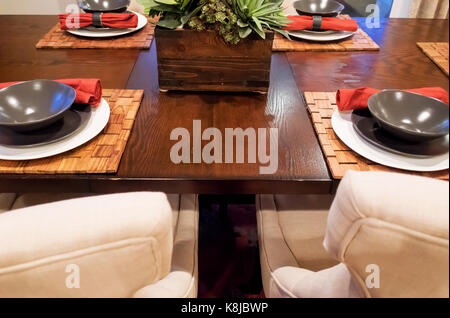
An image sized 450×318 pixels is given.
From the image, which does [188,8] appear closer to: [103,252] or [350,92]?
[350,92]

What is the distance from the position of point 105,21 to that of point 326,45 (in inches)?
28.5

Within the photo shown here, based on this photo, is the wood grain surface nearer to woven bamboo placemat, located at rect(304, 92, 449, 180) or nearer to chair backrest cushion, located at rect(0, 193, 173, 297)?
woven bamboo placemat, located at rect(304, 92, 449, 180)

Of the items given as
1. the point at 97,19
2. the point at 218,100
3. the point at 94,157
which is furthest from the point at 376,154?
the point at 97,19

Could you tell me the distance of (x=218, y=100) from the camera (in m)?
0.93

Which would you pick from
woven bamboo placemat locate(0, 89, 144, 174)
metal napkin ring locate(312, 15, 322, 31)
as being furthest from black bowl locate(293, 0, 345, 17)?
woven bamboo placemat locate(0, 89, 144, 174)

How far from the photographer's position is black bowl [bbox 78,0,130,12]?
132cm

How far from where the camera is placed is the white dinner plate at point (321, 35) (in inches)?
47.9

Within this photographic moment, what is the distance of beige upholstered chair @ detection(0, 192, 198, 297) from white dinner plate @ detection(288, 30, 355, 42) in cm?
93

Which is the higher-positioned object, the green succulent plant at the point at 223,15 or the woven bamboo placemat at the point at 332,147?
the green succulent plant at the point at 223,15

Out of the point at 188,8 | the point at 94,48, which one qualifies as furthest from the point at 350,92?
the point at 94,48

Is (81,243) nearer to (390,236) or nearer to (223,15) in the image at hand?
(390,236)

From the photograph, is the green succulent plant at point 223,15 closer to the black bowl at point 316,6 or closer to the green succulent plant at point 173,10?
the green succulent plant at point 173,10

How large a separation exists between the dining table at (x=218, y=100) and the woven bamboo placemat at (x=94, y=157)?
1 centimetres

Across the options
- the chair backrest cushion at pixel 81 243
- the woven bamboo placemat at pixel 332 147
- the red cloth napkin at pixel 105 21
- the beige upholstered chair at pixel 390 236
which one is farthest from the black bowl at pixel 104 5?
the beige upholstered chair at pixel 390 236
